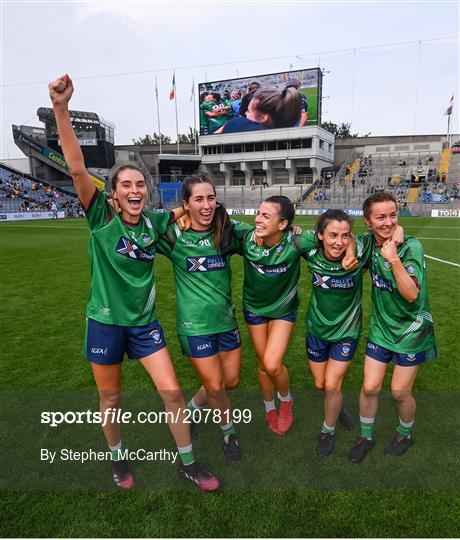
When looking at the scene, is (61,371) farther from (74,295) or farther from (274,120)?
(274,120)

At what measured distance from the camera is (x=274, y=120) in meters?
49.5

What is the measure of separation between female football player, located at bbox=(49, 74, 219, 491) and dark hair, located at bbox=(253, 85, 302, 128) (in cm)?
4938

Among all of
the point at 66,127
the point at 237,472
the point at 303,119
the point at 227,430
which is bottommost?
the point at 237,472

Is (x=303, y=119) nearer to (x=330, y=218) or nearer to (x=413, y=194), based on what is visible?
(x=413, y=194)

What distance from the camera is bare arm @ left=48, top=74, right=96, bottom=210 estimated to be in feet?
8.76

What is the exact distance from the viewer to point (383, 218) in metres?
3.07

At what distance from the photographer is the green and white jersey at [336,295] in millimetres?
3283

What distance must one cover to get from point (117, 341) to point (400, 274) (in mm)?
2171

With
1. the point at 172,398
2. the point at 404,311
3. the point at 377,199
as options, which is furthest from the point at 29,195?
the point at 404,311

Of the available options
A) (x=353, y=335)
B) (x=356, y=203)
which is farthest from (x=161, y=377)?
(x=356, y=203)

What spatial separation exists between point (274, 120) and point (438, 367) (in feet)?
161

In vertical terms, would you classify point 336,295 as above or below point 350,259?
below

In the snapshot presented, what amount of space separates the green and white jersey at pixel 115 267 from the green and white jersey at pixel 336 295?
56.9 inches

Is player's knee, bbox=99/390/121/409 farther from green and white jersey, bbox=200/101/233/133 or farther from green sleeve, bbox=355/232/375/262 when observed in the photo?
green and white jersey, bbox=200/101/233/133
